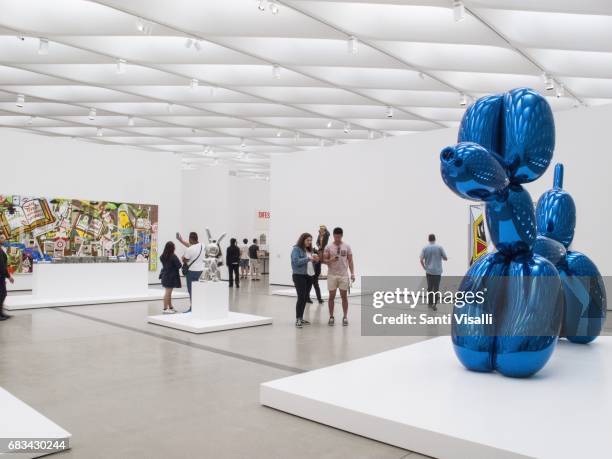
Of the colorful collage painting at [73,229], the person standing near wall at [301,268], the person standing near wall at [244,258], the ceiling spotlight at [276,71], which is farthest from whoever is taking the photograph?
the person standing near wall at [244,258]

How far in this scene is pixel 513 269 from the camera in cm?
447

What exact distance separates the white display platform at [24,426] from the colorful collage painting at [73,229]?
10.7 metres

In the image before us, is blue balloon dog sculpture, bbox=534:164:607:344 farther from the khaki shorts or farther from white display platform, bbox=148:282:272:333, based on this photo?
white display platform, bbox=148:282:272:333

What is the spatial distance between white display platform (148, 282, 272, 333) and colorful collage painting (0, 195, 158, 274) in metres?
6.72

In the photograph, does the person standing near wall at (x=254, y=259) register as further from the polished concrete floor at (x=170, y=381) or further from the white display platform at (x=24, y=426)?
the white display platform at (x=24, y=426)

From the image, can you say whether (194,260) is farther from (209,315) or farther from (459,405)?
(459,405)

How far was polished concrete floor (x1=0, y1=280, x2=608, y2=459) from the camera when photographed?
3.49 m

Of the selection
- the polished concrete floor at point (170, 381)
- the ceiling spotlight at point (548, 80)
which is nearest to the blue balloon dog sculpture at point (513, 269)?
the polished concrete floor at point (170, 381)

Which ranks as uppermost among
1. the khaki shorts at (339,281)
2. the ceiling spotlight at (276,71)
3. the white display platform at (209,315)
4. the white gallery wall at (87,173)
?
the ceiling spotlight at (276,71)

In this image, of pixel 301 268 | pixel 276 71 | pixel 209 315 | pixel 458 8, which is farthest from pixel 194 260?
pixel 458 8

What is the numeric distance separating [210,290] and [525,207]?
5.26 meters

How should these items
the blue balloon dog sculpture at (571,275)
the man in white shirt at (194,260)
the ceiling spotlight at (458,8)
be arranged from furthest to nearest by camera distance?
the man in white shirt at (194,260) < the ceiling spotlight at (458,8) < the blue balloon dog sculpture at (571,275)

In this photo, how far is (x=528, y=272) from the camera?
4395mm

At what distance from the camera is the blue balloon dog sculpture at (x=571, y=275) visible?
226 inches
